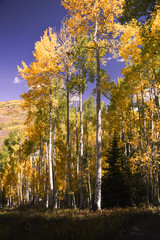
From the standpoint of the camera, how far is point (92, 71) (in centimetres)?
1148

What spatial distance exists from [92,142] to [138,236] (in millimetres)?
21717

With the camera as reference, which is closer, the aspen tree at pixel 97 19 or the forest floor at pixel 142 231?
the forest floor at pixel 142 231

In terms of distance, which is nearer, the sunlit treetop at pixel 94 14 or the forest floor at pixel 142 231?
the forest floor at pixel 142 231

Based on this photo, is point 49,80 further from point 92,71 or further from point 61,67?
point 92,71

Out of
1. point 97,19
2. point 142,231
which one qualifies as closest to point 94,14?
point 97,19

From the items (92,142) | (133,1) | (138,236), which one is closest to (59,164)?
(138,236)

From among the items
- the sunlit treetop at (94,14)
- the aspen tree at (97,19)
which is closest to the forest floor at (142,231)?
the aspen tree at (97,19)

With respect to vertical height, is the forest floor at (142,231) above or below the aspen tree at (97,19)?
below

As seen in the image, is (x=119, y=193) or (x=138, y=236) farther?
(x=119, y=193)

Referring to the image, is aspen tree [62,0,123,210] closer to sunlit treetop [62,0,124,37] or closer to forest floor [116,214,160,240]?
sunlit treetop [62,0,124,37]

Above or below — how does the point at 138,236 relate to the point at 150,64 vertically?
below

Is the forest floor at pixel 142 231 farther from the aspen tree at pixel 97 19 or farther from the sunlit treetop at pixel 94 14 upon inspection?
the sunlit treetop at pixel 94 14

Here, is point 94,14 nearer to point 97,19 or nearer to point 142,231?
point 97,19

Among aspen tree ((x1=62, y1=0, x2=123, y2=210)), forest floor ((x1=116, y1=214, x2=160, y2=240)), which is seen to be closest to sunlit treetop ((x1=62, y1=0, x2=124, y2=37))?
aspen tree ((x1=62, y1=0, x2=123, y2=210))
